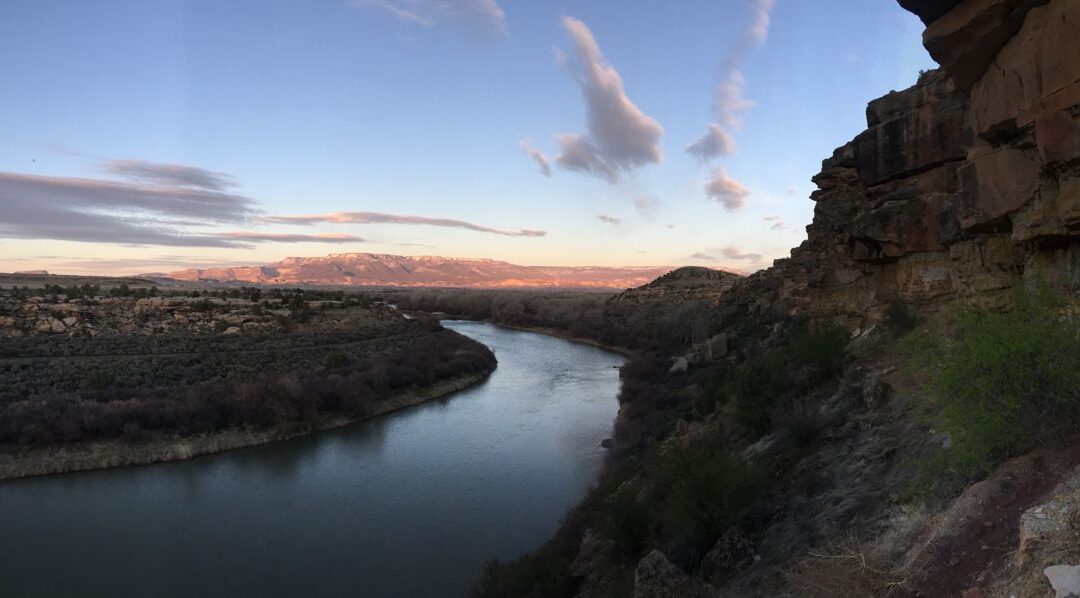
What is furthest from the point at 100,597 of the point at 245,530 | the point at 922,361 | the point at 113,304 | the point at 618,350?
the point at 618,350

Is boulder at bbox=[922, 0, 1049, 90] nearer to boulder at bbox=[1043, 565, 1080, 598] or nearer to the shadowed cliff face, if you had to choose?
the shadowed cliff face

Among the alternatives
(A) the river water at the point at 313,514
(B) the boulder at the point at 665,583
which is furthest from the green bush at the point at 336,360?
(B) the boulder at the point at 665,583

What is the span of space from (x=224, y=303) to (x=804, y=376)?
3574 cm

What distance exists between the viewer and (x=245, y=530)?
14.2 meters

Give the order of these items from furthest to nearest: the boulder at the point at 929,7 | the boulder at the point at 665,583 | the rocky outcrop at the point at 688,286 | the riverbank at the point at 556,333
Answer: the rocky outcrop at the point at 688,286 → the riverbank at the point at 556,333 → the boulder at the point at 929,7 → the boulder at the point at 665,583

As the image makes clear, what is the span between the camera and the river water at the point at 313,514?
470 inches

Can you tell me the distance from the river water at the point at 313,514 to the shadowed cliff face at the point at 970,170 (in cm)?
979

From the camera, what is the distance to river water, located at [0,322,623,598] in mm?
11930

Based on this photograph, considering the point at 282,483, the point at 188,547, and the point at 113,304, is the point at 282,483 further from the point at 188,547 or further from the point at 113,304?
the point at 113,304

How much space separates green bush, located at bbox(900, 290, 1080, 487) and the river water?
9.26 meters

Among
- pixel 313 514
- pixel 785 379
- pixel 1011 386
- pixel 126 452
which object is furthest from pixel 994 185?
pixel 126 452

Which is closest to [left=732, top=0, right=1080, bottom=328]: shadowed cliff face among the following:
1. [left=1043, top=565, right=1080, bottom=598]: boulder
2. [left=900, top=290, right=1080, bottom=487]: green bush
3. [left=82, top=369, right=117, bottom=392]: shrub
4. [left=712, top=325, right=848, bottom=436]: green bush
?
[left=900, top=290, right=1080, bottom=487]: green bush

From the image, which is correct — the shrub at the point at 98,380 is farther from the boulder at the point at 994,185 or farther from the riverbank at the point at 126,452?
the boulder at the point at 994,185

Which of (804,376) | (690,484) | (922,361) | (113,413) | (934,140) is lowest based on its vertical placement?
(113,413)
